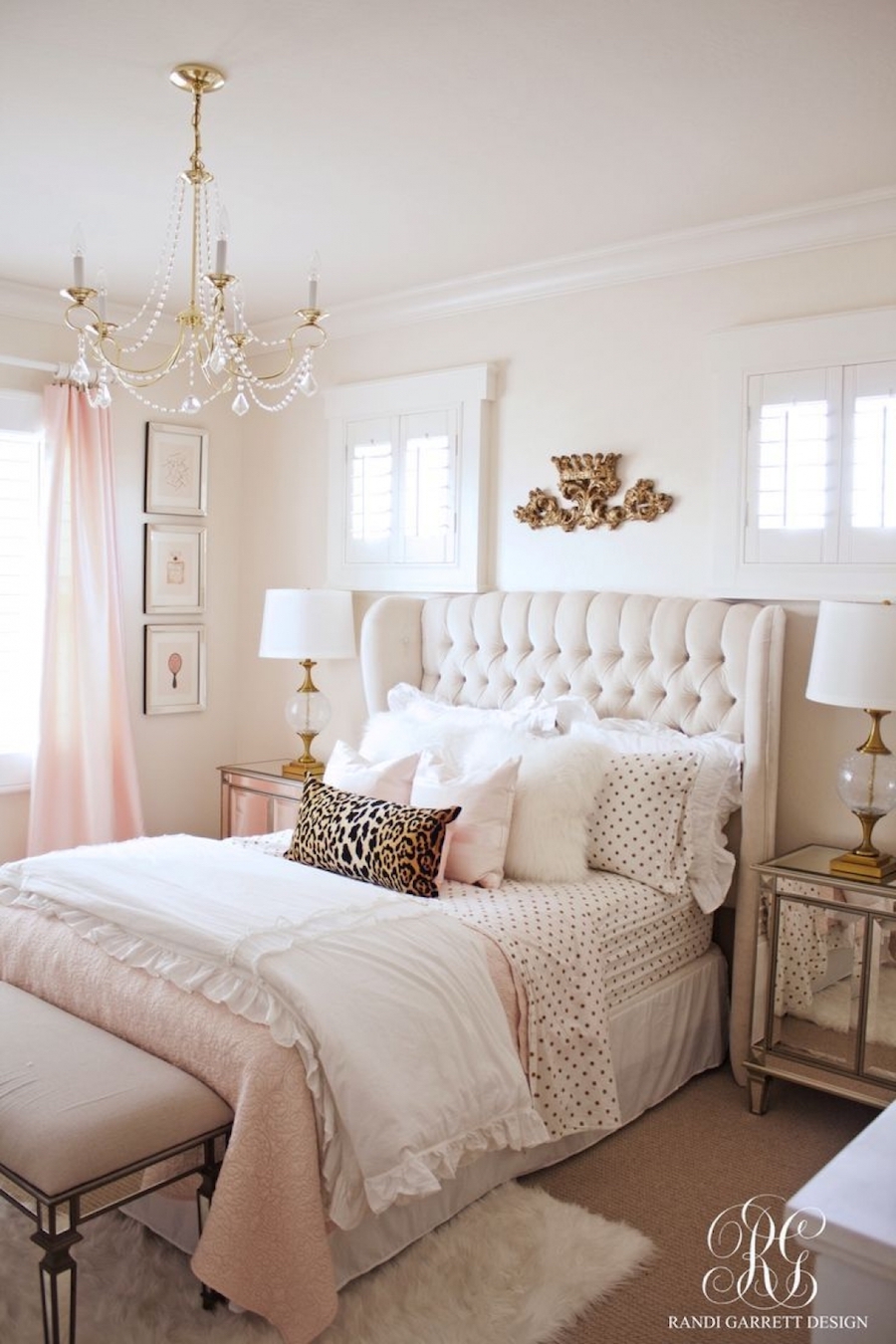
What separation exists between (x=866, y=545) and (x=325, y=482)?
7.97 feet

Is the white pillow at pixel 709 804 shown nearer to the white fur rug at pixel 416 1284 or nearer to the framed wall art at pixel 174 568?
the white fur rug at pixel 416 1284

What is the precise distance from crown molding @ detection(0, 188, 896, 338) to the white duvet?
91.7 inches

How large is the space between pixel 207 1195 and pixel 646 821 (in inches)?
64.0

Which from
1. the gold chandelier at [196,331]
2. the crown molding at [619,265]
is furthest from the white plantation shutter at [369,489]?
the crown molding at [619,265]

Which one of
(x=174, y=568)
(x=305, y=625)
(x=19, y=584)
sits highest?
(x=174, y=568)

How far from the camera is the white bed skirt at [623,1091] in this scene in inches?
94.9

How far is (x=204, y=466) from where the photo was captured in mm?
5105

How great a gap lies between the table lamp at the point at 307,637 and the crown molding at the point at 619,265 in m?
1.19

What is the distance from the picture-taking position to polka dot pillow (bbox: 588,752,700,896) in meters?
3.28

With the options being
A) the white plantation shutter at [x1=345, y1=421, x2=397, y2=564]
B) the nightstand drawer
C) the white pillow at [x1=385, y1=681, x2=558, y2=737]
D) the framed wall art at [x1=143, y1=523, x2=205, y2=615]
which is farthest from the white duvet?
the framed wall art at [x1=143, y1=523, x2=205, y2=615]

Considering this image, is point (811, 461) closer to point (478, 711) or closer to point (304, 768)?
point (478, 711)

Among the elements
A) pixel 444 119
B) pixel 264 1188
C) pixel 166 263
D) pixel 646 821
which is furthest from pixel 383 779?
pixel 166 263

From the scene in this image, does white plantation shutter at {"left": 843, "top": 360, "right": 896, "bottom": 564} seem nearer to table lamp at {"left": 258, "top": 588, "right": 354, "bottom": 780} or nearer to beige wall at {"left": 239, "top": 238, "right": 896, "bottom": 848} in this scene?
beige wall at {"left": 239, "top": 238, "right": 896, "bottom": 848}

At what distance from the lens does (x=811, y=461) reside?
3477 millimetres
